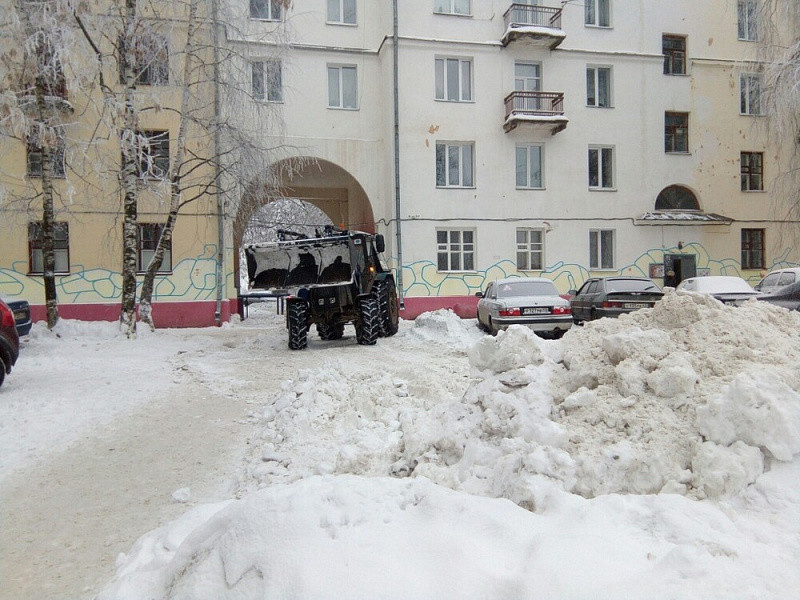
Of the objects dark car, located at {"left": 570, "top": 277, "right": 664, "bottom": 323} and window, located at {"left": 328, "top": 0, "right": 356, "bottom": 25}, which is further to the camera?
window, located at {"left": 328, "top": 0, "right": 356, "bottom": 25}

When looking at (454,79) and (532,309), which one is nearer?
(532,309)

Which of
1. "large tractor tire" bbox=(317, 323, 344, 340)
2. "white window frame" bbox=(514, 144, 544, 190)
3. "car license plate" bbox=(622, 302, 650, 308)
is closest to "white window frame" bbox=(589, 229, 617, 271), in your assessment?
"white window frame" bbox=(514, 144, 544, 190)

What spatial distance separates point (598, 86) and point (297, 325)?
59.1 feet

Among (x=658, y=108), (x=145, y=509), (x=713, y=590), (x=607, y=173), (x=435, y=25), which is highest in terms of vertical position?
(x=435, y=25)

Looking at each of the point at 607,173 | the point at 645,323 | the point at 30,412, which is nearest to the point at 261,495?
the point at 645,323

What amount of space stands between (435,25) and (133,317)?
15.7 meters

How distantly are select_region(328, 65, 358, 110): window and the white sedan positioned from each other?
45.9ft

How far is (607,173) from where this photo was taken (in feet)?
76.4

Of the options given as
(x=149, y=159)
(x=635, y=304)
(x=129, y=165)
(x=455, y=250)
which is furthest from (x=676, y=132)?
(x=129, y=165)

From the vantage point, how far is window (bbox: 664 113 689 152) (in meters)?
23.8

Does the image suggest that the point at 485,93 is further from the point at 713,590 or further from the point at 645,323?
the point at 713,590

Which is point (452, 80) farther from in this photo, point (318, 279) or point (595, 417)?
point (595, 417)

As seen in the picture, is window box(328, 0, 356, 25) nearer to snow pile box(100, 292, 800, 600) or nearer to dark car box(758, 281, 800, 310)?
dark car box(758, 281, 800, 310)

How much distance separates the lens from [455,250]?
868 inches
